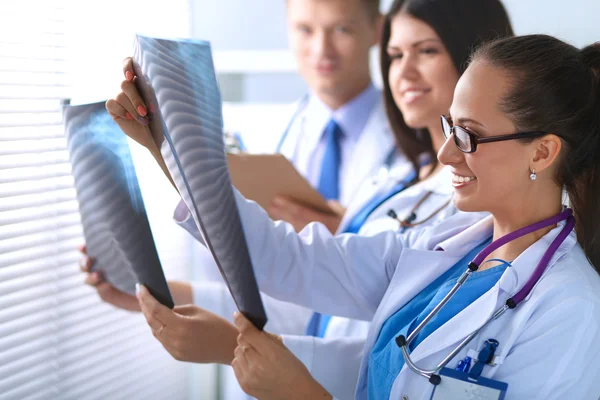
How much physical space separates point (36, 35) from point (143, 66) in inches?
25.5

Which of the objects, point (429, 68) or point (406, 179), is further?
point (406, 179)

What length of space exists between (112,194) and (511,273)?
0.70 meters

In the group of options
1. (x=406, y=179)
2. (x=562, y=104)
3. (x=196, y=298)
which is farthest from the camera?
(x=406, y=179)

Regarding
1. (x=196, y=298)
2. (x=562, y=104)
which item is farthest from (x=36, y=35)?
(x=562, y=104)

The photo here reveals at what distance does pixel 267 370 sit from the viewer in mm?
1131

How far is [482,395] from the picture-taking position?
1.01 meters

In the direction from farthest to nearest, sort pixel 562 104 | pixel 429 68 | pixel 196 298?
pixel 429 68, pixel 196 298, pixel 562 104

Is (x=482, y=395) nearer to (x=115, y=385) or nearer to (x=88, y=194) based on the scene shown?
(x=88, y=194)

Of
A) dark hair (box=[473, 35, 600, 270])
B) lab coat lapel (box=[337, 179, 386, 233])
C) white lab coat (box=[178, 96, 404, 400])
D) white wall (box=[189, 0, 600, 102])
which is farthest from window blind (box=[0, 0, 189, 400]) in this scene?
white wall (box=[189, 0, 600, 102])

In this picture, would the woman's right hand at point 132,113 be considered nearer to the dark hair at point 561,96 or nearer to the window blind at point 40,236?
the window blind at point 40,236

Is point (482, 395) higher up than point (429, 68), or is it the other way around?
point (429, 68)

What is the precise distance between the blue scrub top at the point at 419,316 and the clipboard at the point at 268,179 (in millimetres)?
594

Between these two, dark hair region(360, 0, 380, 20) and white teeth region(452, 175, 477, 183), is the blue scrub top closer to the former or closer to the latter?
white teeth region(452, 175, 477, 183)

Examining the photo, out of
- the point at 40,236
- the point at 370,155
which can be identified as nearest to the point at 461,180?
the point at 40,236
